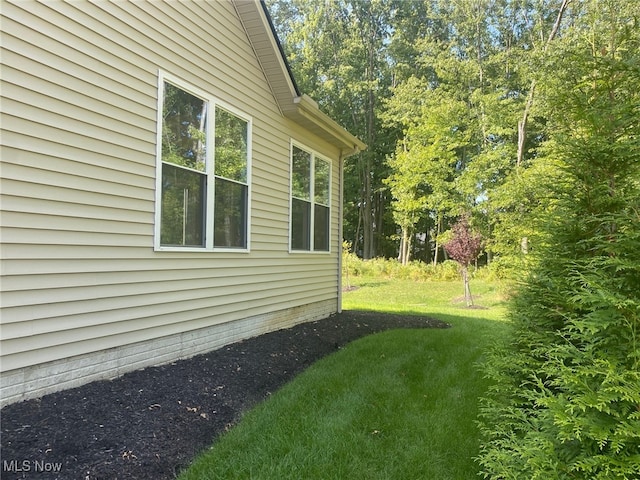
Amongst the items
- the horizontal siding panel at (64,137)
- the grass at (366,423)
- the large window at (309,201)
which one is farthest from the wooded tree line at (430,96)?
the horizontal siding panel at (64,137)

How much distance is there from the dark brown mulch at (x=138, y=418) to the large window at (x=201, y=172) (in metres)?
1.33

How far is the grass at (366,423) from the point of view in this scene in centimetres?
259

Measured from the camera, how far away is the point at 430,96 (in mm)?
21703

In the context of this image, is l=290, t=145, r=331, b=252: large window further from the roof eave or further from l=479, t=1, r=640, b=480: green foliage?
l=479, t=1, r=640, b=480: green foliage

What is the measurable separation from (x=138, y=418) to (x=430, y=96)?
22207mm

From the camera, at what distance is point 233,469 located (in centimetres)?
253

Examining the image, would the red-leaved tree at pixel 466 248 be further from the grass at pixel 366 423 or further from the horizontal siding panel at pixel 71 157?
the horizontal siding panel at pixel 71 157

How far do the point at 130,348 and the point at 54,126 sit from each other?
6.52 ft

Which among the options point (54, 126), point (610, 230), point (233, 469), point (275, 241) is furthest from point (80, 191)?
point (610, 230)

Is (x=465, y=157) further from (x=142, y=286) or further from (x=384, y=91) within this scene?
(x=142, y=286)

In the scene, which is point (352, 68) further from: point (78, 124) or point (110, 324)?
point (110, 324)

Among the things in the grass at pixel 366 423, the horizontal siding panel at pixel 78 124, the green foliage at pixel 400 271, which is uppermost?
the horizontal siding panel at pixel 78 124

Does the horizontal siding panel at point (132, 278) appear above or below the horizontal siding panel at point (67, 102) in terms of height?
below

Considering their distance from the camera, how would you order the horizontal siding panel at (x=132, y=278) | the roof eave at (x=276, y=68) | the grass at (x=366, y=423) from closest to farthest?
the grass at (x=366, y=423) → the horizontal siding panel at (x=132, y=278) → the roof eave at (x=276, y=68)
